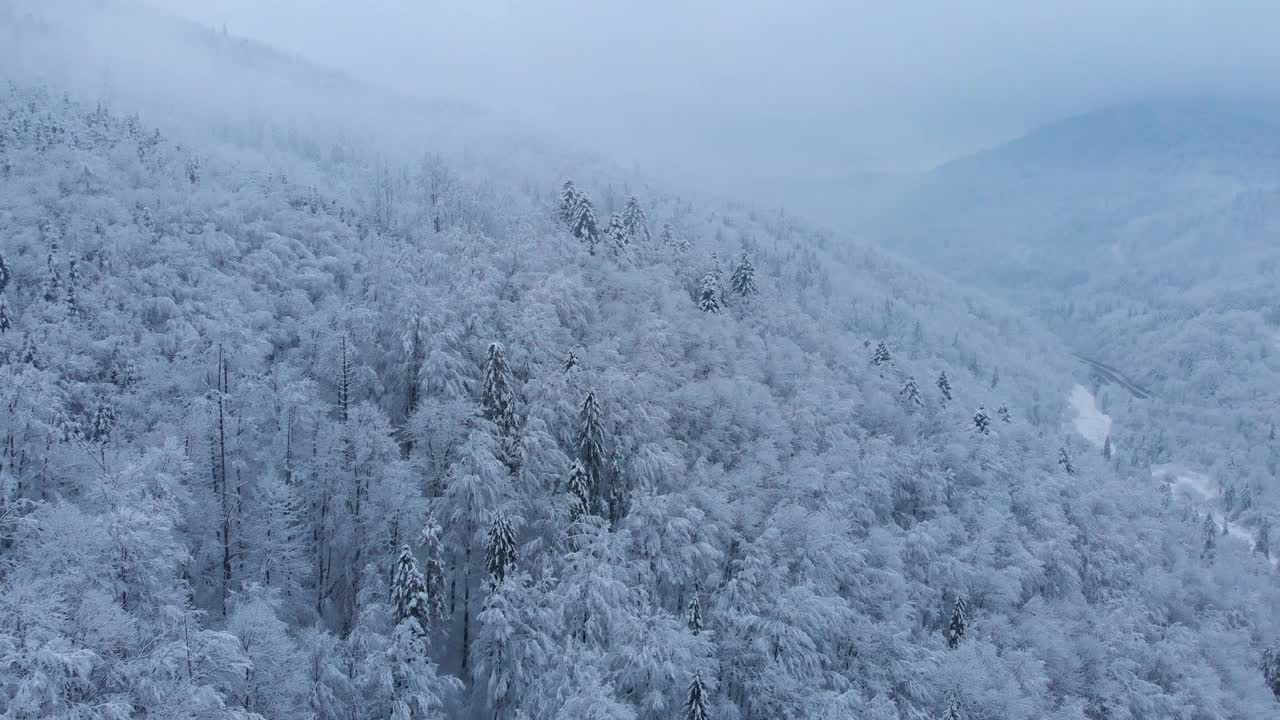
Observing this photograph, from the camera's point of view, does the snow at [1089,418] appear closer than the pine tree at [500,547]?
No

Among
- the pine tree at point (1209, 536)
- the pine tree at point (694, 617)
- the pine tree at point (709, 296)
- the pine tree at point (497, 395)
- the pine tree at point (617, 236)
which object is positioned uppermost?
the pine tree at point (617, 236)

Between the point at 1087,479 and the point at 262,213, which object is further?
the point at 1087,479

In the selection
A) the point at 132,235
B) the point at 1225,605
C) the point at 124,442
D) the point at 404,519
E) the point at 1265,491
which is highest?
the point at 132,235

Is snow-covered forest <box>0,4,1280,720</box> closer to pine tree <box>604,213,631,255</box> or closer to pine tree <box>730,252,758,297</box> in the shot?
pine tree <box>730,252,758,297</box>

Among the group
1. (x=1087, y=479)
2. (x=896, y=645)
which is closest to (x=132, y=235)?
(x=896, y=645)

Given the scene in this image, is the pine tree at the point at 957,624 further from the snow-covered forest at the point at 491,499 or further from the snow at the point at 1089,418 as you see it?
the snow at the point at 1089,418

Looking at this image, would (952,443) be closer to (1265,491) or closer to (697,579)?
(697,579)

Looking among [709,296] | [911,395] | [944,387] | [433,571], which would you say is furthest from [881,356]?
[433,571]

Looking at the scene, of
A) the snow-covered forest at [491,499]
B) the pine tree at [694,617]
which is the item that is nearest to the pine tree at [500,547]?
the snow-covered forest at [491,499]
